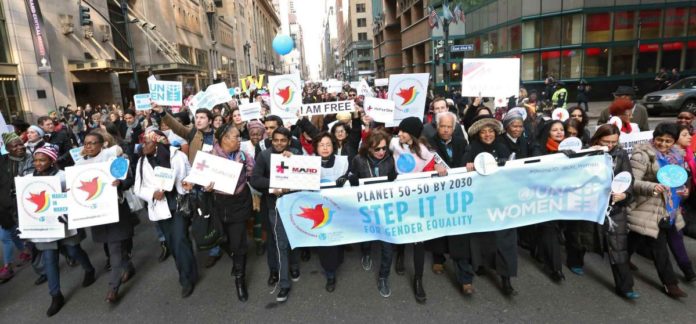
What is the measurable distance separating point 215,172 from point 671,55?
1070 inches

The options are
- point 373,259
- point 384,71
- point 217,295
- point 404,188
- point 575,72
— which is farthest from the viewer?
point 384,71

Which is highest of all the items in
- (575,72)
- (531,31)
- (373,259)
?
(531,31)

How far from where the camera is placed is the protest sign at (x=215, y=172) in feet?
13.3

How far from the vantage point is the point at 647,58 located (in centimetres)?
2231

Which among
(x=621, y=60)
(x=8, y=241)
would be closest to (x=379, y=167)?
(x=8, y=241)

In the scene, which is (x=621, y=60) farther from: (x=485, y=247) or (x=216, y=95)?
(x=485, y=247)

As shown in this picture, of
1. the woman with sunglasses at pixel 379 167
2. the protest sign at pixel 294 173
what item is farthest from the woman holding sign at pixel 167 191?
the woman with sunglasses at pixel 379 167

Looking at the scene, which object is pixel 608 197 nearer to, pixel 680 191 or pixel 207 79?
pixel 680 191

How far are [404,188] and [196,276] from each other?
2.70 meters

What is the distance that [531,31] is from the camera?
24.0 metres

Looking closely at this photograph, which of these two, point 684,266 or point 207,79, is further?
point 207,79

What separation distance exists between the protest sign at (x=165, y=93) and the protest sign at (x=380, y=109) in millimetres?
4207

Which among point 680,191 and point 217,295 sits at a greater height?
point 680,191

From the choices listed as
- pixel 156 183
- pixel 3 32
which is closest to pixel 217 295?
pixel 156 183
